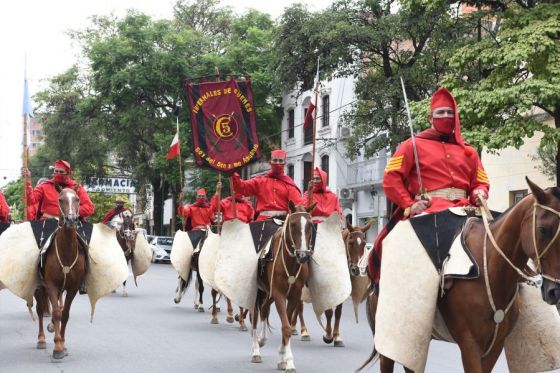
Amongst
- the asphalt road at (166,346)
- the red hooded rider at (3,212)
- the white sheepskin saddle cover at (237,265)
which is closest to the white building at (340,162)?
the asphalt road at (166,346)

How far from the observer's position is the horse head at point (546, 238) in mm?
5395

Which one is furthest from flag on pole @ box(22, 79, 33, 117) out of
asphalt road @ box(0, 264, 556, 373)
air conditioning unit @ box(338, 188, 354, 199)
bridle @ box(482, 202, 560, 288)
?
air conditioning unit @ box(338, 188, 354, 199)

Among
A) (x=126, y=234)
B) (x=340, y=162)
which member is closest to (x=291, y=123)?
(x=340, y=162)

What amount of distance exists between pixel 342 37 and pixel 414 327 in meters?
21.5

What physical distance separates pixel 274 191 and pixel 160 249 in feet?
110

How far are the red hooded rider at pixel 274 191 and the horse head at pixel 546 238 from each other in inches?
261

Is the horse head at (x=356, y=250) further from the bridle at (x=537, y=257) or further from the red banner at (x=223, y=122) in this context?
the bridle at (x=537, y=257)

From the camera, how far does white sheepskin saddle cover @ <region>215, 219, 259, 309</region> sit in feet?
37.8

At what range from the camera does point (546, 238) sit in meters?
5.54

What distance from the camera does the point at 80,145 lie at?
52.3m

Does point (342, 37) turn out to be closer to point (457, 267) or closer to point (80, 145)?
point (457, 267)

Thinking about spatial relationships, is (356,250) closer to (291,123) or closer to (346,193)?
(346,193)

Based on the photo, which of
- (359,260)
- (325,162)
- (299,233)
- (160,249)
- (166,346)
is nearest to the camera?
(299,233)

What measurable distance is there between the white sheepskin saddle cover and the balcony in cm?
2837
